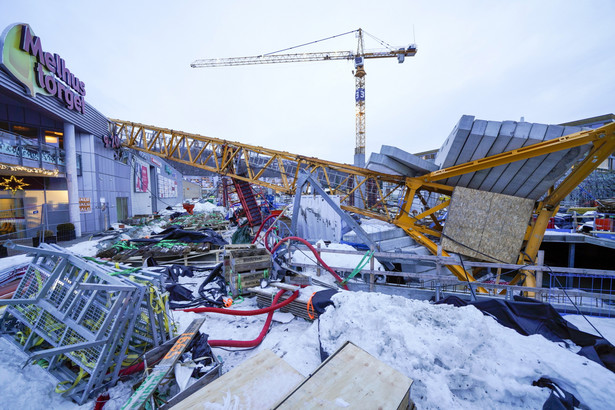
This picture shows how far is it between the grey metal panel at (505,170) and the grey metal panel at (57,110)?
17.3 metres

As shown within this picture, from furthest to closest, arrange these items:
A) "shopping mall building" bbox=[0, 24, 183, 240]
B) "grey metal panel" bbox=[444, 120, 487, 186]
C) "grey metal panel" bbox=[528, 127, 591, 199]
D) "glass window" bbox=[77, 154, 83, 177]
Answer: "glass window" bbox=[77, 154, 83, 177] < "shopping mall building" bbox=[0, 24, 183, 240] < "grey metal panel" bbox=[444, 120, 487, 186] < "grey metal panel" bbox=[528, 127, 591, 199]

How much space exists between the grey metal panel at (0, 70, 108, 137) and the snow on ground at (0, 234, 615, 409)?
444 inches

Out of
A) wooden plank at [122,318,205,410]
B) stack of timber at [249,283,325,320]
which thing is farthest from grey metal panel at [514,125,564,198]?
wooden plank at [122,318,205,410]

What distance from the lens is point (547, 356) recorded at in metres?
3.05

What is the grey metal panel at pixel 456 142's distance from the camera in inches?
212

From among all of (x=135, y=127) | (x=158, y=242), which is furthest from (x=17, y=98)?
(x=158, y=242)

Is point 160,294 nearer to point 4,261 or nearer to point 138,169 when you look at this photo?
point 4,261

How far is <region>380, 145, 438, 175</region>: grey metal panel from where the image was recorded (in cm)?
667

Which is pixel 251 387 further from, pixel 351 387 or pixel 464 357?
pixel 464 357

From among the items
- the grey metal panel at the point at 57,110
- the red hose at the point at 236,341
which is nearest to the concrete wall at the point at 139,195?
the grey metal panel at the point at 57,110

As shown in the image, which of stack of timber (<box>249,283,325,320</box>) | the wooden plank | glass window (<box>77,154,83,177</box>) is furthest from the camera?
glass window (<box>77,154,83,177</box>)

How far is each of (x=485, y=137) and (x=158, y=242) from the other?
473 inches

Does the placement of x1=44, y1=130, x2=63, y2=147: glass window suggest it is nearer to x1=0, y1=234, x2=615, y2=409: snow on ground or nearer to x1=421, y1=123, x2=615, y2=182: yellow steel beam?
x1=0, y1=234, x2=615, y2=409: snow on ground

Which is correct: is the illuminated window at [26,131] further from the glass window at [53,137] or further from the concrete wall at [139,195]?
the concrete wall at [139,195]
